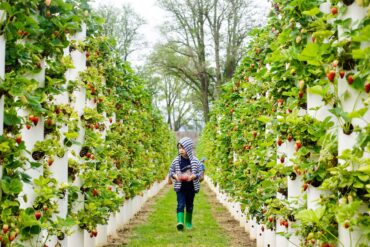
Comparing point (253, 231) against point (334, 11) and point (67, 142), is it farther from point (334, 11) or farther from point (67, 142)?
point (334, 11)

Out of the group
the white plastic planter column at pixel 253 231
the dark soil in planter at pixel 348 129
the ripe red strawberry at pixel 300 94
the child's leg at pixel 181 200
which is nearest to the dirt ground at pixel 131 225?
the child's leg at pixel 181 200

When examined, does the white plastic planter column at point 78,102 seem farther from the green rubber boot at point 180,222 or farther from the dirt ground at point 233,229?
the green rubber boot at point 180,222

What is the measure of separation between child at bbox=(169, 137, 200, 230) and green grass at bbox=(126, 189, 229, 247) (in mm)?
421

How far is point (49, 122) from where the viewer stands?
14.3 feet

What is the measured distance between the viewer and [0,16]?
3301mm

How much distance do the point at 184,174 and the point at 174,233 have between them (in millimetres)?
1035

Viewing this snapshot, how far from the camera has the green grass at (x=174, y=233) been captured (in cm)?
839

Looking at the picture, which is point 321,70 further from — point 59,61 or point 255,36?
point 255,36

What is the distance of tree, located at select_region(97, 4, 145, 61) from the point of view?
37.2 meters

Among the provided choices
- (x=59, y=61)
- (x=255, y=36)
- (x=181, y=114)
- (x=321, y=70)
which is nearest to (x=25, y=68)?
(x=59, y=61)

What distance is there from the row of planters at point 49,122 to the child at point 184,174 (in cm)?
215

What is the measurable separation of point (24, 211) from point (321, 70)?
2097 mm

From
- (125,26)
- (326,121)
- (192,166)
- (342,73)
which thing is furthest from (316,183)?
(125,26)

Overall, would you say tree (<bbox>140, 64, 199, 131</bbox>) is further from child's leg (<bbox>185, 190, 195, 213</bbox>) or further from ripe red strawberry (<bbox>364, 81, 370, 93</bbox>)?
ripe red strawberry (<bbox>364, 81, 370, 93</bbox>)
